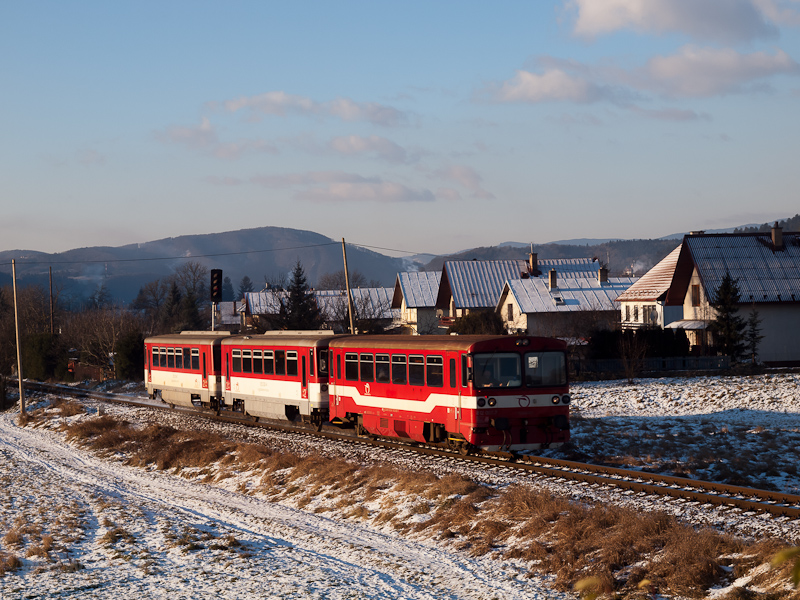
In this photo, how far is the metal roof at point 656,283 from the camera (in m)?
49.2

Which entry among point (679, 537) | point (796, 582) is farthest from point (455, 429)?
point (796, 582)

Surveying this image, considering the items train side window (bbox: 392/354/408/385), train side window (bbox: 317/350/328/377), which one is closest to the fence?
train side window (bbox: 317/350/328/377)

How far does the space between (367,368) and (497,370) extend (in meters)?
4.53

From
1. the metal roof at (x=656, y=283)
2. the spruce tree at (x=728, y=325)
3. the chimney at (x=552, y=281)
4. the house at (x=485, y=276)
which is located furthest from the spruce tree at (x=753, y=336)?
the house at (x=485, y=276)

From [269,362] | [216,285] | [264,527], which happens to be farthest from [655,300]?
[264,527]

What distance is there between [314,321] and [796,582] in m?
54.1

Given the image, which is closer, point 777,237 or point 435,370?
point 435,370

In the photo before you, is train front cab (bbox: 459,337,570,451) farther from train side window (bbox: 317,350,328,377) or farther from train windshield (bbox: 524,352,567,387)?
train side window (bbox: 317,350,328,377)

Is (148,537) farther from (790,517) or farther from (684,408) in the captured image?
(684,408)

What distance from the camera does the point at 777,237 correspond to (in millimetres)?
47844

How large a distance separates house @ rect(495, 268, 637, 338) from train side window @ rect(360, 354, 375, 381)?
118ft

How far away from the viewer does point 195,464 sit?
2283 centimetres

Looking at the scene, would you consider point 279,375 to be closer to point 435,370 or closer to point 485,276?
point 435,370

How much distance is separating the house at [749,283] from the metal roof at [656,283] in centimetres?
39
